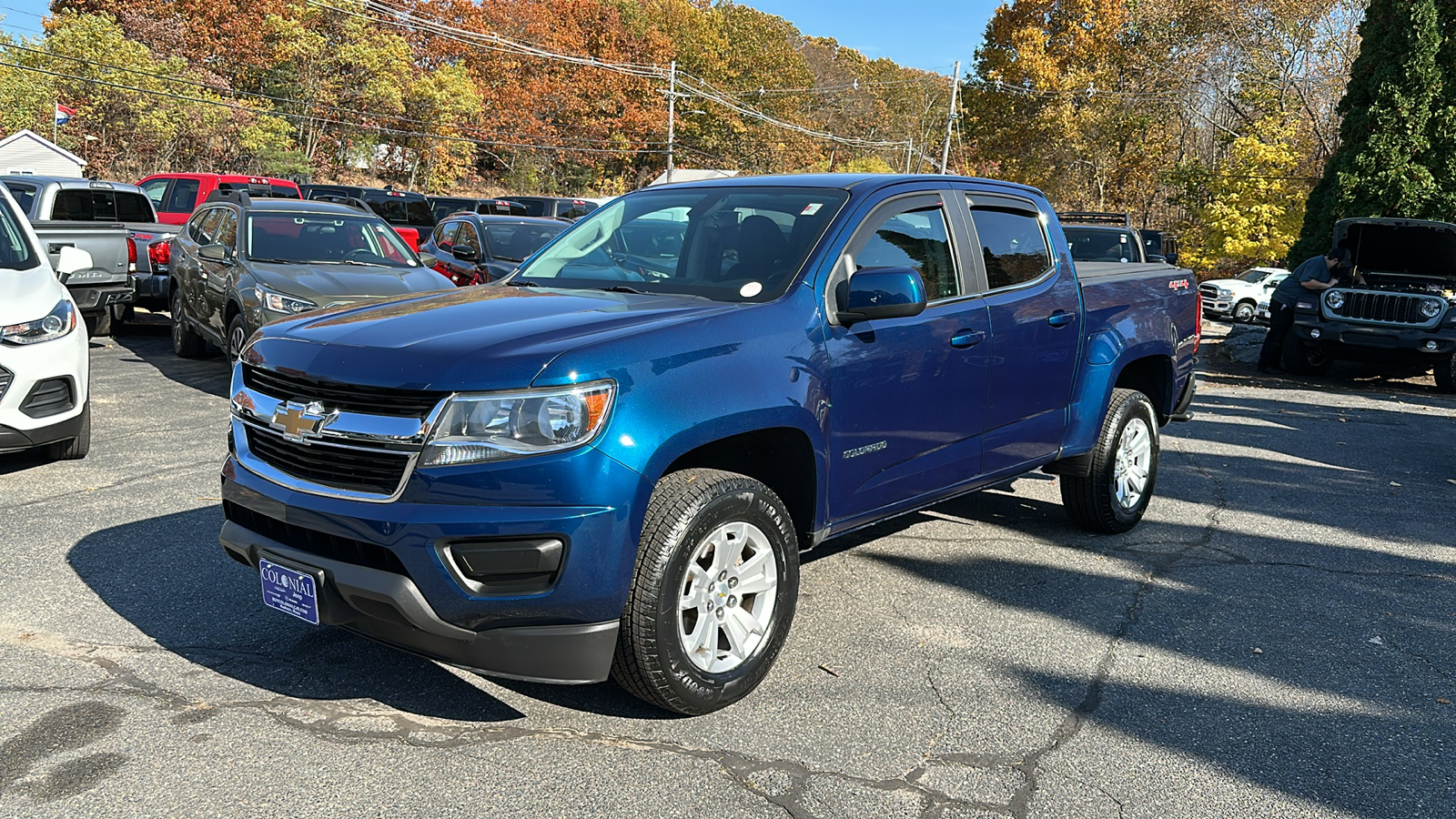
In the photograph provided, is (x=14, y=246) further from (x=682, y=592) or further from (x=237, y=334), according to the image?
(x=682, y=592)

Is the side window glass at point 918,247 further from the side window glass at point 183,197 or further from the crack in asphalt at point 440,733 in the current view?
the side window glass at point 183,197

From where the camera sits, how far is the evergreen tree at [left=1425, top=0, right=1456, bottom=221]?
55.4 ft

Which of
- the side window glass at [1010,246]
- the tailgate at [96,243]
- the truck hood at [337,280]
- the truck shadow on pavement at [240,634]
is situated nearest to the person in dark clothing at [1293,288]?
the side window glass at [1010,246]

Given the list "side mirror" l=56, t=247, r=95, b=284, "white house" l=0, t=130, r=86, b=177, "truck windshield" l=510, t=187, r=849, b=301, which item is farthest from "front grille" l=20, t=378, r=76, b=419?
"white house" l=0, t=130, r=86, b=177

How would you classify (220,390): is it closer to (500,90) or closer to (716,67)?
(500,90)

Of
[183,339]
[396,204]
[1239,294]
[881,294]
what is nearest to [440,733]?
[881,294]

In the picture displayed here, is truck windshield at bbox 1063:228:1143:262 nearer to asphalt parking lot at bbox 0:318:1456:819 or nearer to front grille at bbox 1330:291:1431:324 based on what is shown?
front grille at bbox 1330:291:1431:324

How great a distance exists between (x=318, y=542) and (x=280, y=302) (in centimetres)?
642

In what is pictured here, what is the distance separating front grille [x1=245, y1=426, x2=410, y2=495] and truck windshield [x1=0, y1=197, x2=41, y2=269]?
4642mm

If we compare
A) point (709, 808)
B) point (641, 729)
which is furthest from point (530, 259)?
point (709, 808)

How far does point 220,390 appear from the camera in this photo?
33.7 feet

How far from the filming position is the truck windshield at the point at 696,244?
436cm

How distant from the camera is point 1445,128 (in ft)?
55.6

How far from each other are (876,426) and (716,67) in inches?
3441
